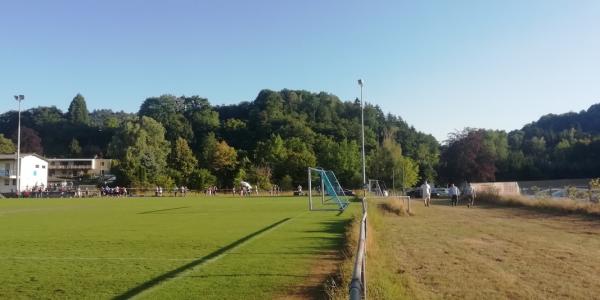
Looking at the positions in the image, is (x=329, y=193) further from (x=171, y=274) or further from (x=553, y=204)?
(x=171, y=274)

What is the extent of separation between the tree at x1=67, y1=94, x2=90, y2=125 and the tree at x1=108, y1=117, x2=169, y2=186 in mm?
48660

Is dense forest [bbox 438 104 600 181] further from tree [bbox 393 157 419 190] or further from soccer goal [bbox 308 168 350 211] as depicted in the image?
soccer goal [bbox 308 168 350 211]

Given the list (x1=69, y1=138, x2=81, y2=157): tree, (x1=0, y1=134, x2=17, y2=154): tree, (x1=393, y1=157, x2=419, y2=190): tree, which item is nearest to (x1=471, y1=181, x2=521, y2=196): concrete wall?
(x1=393, y1=157, x2=419, y2=190): tree

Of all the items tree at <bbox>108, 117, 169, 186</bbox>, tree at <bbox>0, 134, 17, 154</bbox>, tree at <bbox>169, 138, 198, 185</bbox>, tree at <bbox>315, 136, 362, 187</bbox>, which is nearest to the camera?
tree at <bbox>315, 136, 362, 187</bbox>

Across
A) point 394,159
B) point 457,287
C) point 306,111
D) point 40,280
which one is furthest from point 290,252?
point 306,111

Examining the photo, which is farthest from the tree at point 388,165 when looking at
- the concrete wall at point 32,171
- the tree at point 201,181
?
the concrete wall at point 32,171

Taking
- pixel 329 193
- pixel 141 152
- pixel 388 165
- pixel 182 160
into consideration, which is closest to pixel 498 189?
pixel 329 193

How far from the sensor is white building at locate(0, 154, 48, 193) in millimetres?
84688

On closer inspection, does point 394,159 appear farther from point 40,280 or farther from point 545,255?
point 40,280

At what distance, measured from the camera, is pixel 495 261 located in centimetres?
1005

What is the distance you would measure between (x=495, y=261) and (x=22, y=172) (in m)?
91.8

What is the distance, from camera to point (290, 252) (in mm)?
10992

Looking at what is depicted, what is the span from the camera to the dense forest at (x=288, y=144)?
79.2 m

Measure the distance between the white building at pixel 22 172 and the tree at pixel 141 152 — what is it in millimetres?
14095
